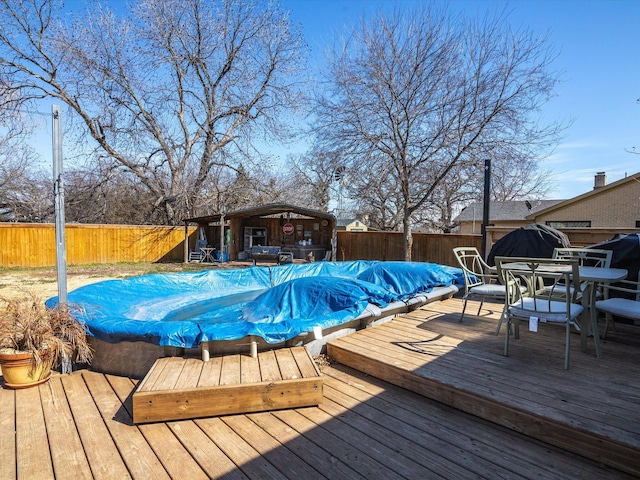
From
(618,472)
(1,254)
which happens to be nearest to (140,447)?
(618,472)

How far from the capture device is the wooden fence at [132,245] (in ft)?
35.0

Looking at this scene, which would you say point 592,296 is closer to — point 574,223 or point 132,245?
point 132,245

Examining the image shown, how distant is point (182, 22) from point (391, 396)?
54.2 feet

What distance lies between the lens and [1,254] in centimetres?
1102

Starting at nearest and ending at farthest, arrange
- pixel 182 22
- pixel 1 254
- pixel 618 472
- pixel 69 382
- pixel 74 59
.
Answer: pixel 618 472
pixel 69 382
pixel 1 254
pixel 74 59
pixel 182 22

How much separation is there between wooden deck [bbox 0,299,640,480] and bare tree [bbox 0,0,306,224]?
1408 cm

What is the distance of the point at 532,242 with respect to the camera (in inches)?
208

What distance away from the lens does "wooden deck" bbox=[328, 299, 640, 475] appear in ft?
6.03

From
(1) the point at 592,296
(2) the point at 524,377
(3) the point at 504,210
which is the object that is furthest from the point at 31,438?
(3) the point at 504,210

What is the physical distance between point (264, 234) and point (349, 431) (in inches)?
482

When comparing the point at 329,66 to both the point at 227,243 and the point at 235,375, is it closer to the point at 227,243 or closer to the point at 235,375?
the point at 227,243

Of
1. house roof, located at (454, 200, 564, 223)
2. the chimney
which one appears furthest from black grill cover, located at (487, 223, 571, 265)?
the chimney

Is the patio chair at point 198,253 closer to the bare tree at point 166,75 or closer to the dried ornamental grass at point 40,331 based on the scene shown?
the bare tree at point 166,75

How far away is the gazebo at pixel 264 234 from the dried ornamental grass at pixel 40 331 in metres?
9.16
